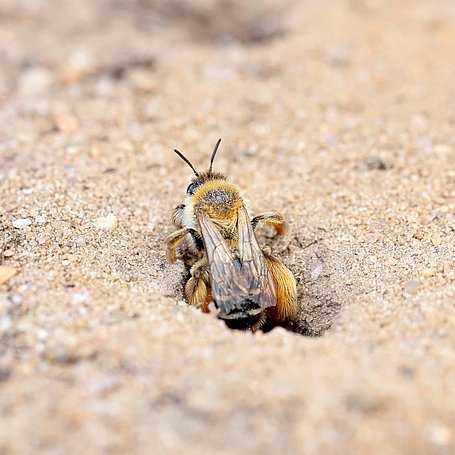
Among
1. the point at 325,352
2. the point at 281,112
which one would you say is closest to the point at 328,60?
the point at 281,112

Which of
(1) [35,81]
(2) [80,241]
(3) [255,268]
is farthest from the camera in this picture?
(1) [35,81]

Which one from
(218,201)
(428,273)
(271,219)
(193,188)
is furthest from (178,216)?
(428,273)

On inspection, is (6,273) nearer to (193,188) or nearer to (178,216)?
(178,216)

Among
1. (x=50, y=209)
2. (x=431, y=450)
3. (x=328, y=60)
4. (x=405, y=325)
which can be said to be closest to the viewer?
(x=431, y=450)

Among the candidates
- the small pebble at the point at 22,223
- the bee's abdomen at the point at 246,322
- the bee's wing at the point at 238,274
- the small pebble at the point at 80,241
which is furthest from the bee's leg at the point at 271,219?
the small pebble at the point at 22,223

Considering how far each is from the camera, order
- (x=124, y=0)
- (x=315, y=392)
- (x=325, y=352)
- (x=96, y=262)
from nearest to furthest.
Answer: (x=315, y=392)
(x=325, y=352)
(x=96, y=262)
(x=124, y=0)

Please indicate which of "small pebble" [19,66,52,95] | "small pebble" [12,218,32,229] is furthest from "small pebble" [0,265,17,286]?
"small pebble" [19,66,52,95]

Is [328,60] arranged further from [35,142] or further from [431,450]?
[431,450]
